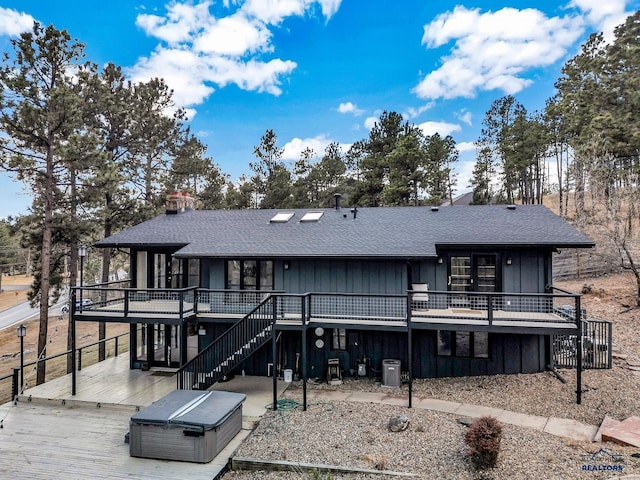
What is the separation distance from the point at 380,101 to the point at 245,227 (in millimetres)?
22305

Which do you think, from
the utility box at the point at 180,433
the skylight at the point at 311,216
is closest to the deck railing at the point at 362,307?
the utility box at the point at 180,433

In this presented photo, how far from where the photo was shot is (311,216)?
15156mm

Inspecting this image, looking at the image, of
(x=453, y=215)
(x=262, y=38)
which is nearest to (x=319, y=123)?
(x=262, y=38)

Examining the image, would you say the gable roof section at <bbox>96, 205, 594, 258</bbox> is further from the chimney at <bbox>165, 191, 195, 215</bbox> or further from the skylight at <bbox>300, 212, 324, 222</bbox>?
the chimney at <bbox>165, 191, 195, 215</bbox>

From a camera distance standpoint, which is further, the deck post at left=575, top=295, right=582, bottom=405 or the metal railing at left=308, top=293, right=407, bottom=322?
the metal railing at left=308, top=293, right=407, bottom=322

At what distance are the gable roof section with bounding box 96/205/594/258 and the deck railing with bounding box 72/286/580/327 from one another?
1433 mm

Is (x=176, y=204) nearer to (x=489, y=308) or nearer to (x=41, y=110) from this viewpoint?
(x=41, y=110)

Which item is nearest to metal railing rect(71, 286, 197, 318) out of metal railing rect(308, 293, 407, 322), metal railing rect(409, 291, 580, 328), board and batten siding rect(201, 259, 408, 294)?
board and batten siding rect(201, 259, 408, 294)

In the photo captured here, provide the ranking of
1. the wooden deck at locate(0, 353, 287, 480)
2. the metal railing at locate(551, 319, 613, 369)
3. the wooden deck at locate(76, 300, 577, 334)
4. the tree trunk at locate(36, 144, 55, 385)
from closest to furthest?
the wooden deck at locate(0, 353, 287, 480) < the wooden deck at locate(76, 300, 577, 334) < the metal railing at locate(551, 319, 613, 369) < the tree trunk at locate(36, 144, 55, 385)

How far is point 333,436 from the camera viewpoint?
8102mm

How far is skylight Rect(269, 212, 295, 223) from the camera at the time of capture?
49.1 ft

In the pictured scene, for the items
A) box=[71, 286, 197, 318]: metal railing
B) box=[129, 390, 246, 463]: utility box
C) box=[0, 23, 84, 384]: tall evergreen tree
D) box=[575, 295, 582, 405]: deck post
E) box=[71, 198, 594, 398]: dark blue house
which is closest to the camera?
box=[129, 390, 246, 463]: utility box

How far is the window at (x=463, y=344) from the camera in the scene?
37.7ft

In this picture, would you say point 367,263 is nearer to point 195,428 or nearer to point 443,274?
point 443,274
